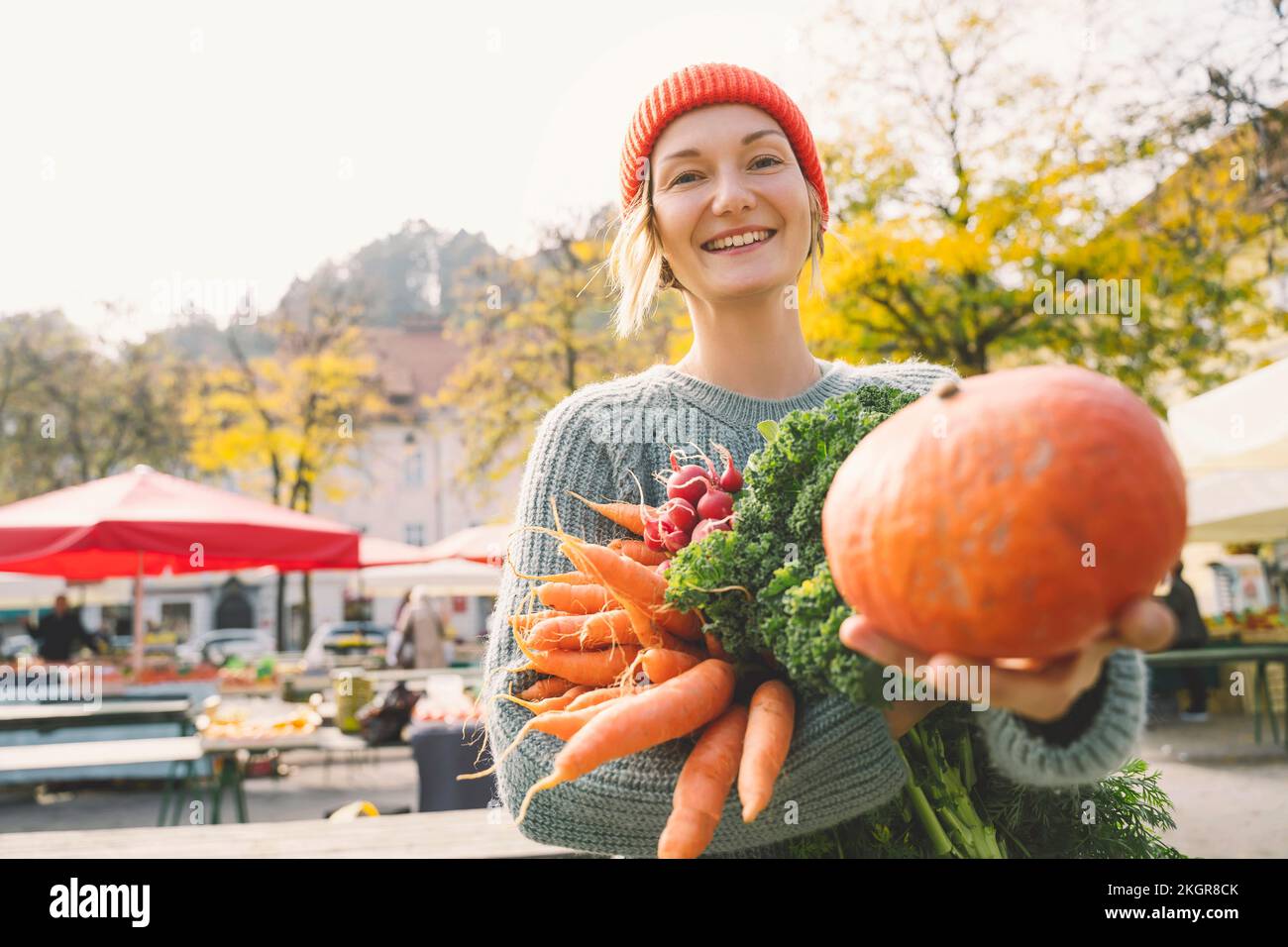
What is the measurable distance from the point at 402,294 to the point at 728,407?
66.3 m

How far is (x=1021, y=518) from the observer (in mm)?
944

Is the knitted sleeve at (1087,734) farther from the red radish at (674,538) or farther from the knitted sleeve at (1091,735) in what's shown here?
the red radish at (674,538)

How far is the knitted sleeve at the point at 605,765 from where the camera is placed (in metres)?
1.34

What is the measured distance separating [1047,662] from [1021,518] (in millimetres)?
169

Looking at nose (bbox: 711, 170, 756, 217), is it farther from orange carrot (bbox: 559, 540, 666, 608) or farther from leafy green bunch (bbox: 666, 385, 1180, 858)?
orange carrot (bbox: 559, 540, 666, 608)

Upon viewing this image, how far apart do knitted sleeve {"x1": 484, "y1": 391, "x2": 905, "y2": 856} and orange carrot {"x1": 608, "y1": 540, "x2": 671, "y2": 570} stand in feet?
0.37

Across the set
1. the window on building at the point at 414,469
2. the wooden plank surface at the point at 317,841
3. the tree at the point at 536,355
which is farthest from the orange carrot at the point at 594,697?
the window on building at the point at 414,469

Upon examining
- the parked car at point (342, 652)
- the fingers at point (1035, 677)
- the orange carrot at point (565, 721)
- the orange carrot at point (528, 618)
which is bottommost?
the parked car at point (342, 652)

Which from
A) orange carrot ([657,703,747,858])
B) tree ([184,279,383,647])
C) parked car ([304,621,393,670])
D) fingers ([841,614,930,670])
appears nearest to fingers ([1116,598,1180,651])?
fingers ([841,614,930,670])

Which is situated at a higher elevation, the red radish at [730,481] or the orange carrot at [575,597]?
the red radish at [730,481]

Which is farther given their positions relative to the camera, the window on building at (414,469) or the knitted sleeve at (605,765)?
the window on building at (414,469)

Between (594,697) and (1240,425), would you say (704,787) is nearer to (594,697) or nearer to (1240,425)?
(594,697)

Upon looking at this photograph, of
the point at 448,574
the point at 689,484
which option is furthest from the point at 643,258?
the point at 448,574

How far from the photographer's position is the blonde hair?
2.00 meters
